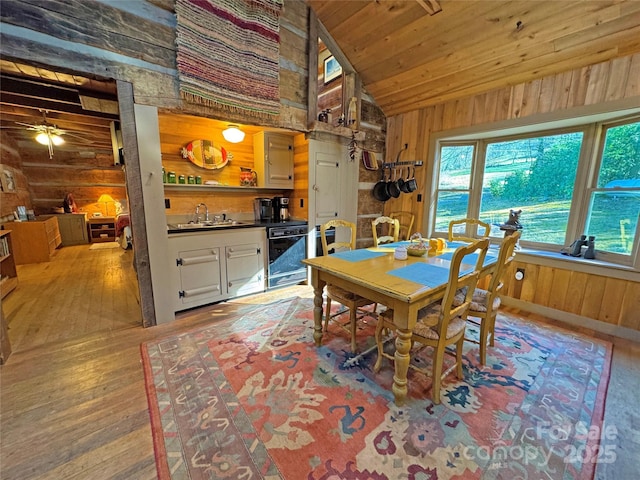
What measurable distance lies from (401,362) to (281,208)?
2724 mm

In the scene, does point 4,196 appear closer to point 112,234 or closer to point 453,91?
point 112,234

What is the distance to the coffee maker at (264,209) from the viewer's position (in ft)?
12.2

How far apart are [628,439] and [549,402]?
12.7 inches

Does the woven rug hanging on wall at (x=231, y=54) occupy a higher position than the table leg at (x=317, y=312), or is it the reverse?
the woven rug hanging on wall at (x=231, y=54)

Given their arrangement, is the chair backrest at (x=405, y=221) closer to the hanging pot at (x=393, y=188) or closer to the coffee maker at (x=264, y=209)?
the hanging pot at (x=393, y=188)

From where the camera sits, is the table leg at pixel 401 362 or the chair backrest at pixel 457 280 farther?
the table leg at pixel 401 362

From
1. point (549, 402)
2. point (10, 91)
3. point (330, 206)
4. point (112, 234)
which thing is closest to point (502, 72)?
point (330, 206)

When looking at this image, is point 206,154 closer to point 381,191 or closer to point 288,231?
point 288,231

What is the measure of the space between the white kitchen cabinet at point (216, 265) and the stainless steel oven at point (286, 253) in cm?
11

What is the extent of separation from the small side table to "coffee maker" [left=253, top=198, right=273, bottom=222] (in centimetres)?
552

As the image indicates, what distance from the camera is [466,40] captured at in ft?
8.86

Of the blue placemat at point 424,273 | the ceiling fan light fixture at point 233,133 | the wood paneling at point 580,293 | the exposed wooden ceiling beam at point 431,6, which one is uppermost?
the exposed wooden ceiling beam at point 431,6

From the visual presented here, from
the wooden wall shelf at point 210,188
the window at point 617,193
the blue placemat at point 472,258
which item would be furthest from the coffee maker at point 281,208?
the window at point 617,193

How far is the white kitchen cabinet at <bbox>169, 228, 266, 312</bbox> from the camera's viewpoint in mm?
2736
